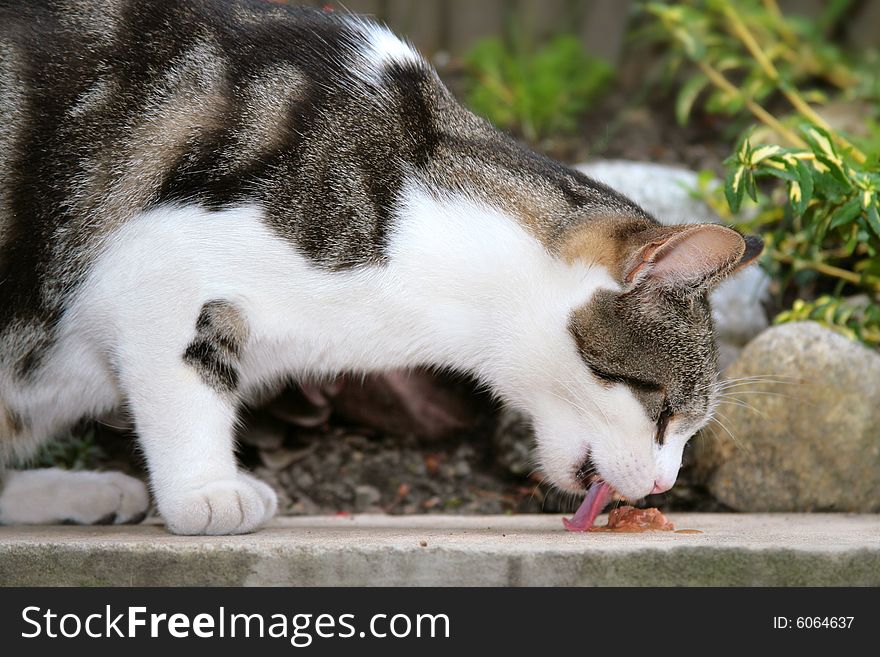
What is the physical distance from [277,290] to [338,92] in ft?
1.72

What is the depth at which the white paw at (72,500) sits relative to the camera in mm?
2957

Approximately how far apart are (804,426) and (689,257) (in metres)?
0.97

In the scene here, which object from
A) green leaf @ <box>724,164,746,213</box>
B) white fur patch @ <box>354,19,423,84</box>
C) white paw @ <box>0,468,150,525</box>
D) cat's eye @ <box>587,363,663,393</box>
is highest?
green leaf @ <box>724,164,746,213</box>

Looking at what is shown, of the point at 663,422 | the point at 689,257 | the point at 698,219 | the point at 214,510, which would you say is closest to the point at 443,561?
the point at 214,510

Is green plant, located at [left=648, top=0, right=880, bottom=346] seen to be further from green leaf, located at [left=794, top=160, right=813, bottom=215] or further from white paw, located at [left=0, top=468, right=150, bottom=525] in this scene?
white paw, located at [left=0, top=468, right=150, bottom=525]

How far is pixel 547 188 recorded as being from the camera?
2.67 metres

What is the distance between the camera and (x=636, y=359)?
252 centimetres

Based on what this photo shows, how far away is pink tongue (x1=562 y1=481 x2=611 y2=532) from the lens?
2.67 meters

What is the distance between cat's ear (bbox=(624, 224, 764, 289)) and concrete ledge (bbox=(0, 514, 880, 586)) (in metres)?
0.59

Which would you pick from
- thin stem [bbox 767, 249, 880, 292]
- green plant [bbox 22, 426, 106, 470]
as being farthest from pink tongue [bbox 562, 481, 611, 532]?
green plant [bbox 22, 426, 106, 470]

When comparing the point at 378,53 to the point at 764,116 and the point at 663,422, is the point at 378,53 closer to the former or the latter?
the point at 663,422

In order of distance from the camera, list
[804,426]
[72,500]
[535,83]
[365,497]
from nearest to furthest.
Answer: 1. [72,500]
2. [804,426]
3. [365,497]
4. [535,83]

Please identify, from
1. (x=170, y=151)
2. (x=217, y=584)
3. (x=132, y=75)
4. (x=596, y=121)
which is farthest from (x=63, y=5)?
(x=596, y=121)

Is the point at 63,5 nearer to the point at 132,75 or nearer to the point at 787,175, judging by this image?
the point at 132,75
